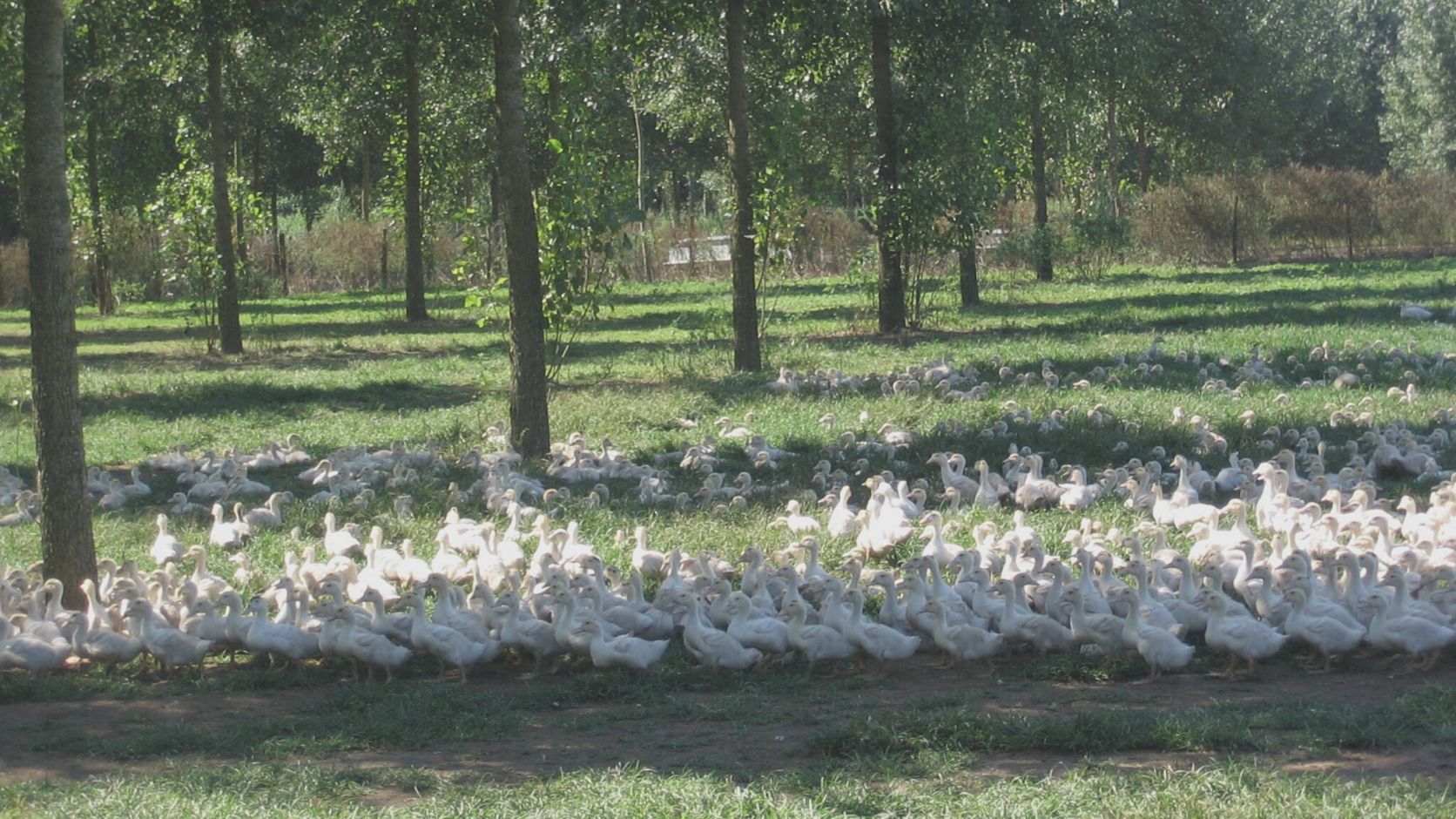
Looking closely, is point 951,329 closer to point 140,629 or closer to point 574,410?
point 574,410

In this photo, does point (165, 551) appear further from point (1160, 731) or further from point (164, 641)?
point (1160, 731)

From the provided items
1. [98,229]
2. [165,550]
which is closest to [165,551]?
[165,550]

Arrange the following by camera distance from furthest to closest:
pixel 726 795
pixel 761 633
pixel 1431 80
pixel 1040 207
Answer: pixel 1431 80 → pixel 1040 207 → pixel 761 633 → pixel 726 795

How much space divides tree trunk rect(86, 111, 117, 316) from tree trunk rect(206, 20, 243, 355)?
289 inches

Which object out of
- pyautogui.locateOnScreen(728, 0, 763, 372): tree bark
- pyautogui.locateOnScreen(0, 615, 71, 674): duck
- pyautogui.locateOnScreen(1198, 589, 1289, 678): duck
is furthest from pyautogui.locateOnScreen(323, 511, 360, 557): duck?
pyautogui.locateOnScreen(728, 0, 763, 372): tree bark

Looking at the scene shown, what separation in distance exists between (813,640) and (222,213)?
16.8m

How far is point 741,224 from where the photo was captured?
62.0ft

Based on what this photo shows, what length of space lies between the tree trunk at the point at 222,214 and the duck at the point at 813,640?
618 inches

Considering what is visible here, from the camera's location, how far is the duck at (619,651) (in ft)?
25.1

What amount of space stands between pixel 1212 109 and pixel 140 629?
33.2m

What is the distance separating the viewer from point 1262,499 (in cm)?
1030

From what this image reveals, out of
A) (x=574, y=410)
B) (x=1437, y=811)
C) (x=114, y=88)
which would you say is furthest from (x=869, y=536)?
(x=114, y=88)

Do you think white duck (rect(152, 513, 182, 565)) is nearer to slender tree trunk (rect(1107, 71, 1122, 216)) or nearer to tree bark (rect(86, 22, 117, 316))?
tree bark (rect(86, 22, 117, 316))

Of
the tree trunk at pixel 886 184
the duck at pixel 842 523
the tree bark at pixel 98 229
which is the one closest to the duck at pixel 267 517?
the duck at pixel 842 523
